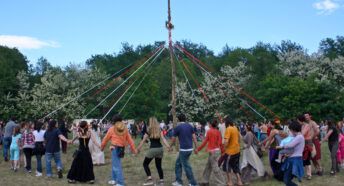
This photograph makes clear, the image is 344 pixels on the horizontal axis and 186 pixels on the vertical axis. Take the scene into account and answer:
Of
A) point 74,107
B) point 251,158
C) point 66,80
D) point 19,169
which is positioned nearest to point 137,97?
point 74,107

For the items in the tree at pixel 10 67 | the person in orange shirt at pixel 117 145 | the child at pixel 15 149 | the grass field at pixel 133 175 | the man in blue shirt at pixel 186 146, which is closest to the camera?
the man in blue shirt at pixel 186 146

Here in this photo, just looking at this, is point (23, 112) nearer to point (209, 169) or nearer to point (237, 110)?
point (237, 110)

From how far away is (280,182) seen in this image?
8.38m

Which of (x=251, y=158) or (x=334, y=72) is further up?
(x=334, y=72)

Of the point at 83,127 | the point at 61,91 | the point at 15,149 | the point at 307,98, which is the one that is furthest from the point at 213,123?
the point at 61,91

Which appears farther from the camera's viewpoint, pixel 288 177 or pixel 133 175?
pixel 133 175

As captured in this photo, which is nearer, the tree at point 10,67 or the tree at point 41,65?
the tree at point 10,67

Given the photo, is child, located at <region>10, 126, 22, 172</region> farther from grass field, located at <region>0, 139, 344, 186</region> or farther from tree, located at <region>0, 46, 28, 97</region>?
tree, located at <region>0, 46, 28, 97</region>

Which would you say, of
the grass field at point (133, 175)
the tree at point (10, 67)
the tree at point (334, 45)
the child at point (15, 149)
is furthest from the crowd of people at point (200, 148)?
the tree at point (334, 45)

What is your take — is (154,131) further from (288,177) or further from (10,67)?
(10,67)

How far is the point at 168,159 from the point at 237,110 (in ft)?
93.5

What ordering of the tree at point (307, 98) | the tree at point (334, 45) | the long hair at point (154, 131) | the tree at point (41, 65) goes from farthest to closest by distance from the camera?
the tree at point (41, 65), the tree at point (334, 45), the tree at point (307, 98), the long hair at point (154, 131)

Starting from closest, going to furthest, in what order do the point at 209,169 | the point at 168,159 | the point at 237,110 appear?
the point at 209,169 < the point at 168,159 < the point at 237,110

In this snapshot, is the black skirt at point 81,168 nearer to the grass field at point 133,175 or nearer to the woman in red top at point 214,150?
the grass field at point 133,175
